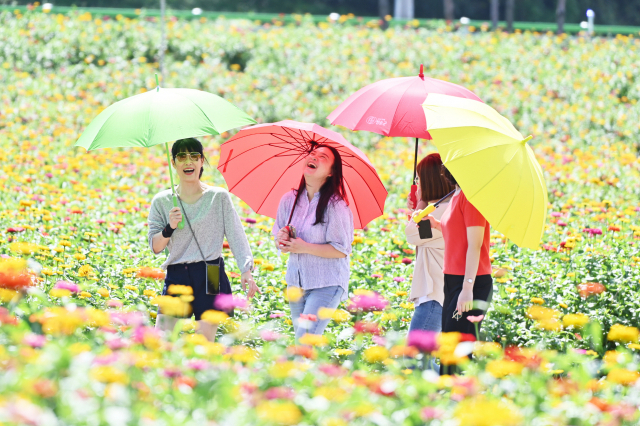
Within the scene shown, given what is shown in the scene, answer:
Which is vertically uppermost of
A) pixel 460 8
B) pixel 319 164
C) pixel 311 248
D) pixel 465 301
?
pixel 460 8

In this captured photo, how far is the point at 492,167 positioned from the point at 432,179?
0.56 m

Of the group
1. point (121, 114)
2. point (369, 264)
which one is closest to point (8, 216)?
point (121, 114)

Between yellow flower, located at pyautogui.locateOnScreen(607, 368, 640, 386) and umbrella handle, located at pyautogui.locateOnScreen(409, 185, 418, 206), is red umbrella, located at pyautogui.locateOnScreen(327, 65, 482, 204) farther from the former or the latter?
yellow flower, located at pyautogui.locateOnScreen(607, 368, 640, 386)

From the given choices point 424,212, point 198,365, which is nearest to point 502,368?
point 198,365

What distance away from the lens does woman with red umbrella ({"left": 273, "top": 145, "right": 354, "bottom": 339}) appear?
341 centimetres

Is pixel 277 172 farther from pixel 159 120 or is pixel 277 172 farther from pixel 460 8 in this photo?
pixel 460 8

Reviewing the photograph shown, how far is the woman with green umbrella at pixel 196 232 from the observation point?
3.45m

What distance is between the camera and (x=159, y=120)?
10.6 feet

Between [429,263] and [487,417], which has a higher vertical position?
[487,417]

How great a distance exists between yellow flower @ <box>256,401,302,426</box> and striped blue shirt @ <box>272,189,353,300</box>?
5.26 ft

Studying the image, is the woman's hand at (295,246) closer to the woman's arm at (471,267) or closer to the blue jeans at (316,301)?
the blue jeans at (316,301)

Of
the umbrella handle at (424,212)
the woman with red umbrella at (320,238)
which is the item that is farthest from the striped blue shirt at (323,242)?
the umbrella handle at (424,212)

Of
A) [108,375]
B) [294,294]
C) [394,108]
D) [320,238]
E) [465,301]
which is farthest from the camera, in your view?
[394,108]

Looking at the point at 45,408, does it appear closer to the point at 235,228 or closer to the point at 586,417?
the point at 586,417
